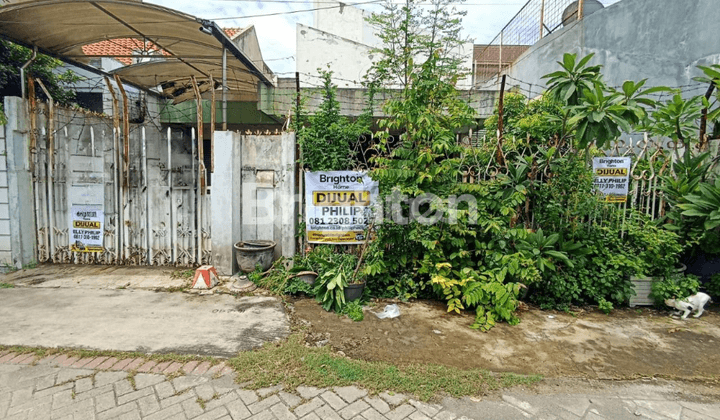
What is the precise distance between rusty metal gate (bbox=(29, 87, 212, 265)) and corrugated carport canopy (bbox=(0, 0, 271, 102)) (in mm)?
1279

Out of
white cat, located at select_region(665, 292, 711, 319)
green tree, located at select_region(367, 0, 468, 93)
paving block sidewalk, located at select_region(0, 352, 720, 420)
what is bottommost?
paving block sidewalk, located at select_region(0, 352, 720, 420)

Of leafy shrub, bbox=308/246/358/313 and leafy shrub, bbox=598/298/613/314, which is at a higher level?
leafy shrub, bbox=308/246/358/313

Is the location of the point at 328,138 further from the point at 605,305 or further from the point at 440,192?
the point at 605,305

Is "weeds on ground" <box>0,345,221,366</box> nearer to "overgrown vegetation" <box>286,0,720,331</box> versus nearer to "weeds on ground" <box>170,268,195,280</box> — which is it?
"overgrown vegetation" <box>286,0,720,331</box>

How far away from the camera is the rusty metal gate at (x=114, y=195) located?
5969 millimetres

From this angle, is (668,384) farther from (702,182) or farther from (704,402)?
(702,182)

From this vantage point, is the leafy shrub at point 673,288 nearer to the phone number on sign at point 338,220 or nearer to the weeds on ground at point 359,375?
the weeds on ground at point 359,375

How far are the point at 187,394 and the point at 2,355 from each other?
2012mm

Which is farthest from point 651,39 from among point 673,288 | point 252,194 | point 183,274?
point 183,274

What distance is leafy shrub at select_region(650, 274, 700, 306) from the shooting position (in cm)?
459

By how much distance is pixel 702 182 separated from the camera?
4699 mm

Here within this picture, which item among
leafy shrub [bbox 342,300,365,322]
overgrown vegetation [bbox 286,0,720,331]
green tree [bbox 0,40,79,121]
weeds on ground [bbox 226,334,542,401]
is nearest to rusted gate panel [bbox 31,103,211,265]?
green tree [bbox 0,40,79,121]

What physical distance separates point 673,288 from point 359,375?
170 inches

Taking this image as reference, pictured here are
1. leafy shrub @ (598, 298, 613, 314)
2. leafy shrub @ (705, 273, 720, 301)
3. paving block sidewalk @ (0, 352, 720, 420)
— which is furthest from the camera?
leafy shrub @ (705, 273, 720, 301)
